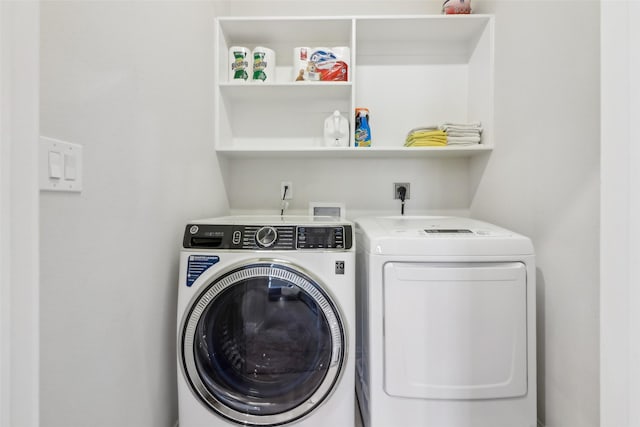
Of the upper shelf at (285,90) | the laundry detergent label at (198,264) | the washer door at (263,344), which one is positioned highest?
the upper shelf at (285,90)

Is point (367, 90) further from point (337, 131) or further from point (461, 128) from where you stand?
point (461, 128)

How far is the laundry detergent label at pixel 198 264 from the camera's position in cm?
116

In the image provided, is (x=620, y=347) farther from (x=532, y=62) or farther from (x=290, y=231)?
(x=532, y=62)

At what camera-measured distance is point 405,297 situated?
111 cm

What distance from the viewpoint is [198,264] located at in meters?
1.16

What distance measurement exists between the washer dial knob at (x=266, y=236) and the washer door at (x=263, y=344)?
8cm

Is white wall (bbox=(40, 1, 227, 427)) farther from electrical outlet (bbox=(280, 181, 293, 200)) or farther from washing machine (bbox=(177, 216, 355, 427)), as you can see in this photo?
electrical outlet (bbox=(280, 181, 293, 200))

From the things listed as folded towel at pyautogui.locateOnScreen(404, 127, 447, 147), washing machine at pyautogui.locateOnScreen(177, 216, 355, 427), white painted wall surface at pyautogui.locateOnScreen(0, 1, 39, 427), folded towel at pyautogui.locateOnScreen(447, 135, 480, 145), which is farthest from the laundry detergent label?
folded towel at pyautogui.locateOnScreen(447, 135, 480, 145)

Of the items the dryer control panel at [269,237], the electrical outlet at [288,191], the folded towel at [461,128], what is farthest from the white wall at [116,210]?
the folded towel at [461,128]

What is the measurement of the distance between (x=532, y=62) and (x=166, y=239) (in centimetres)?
164

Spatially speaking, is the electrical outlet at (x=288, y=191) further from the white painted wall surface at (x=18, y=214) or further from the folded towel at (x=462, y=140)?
the white painted wall surface at (x=18, y=214)

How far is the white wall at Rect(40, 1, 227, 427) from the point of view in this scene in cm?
73

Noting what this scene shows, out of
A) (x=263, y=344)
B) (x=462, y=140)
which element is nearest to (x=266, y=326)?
(x=263, y=344)

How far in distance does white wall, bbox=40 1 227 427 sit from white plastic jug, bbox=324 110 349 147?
0.69 metres
